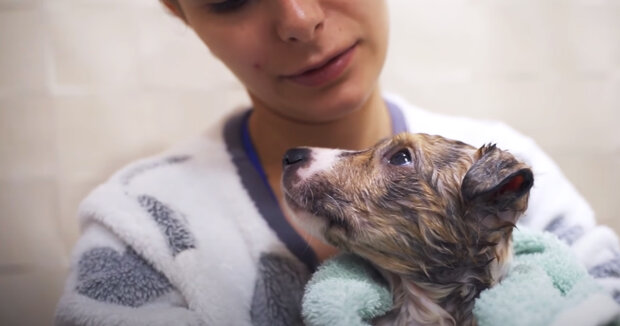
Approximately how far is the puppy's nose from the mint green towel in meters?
0.14

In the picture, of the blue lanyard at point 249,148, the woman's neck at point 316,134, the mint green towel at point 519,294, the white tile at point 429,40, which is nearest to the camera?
the mint green towel at point 519,294

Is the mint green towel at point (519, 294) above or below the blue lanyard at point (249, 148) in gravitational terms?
above

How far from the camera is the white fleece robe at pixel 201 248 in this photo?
2.31ft

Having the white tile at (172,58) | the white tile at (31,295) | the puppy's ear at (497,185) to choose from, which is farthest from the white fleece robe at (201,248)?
the white tile at (172,58)

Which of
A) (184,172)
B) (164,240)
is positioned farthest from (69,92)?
(164,240)

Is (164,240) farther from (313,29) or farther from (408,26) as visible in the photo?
(408,26)

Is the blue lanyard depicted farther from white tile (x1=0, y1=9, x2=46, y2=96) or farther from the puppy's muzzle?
white tile (x1=0, y1=9, x2=46, y2=96)

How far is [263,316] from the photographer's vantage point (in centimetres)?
74

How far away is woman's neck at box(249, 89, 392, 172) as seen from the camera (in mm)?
787

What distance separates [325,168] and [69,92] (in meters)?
0.59

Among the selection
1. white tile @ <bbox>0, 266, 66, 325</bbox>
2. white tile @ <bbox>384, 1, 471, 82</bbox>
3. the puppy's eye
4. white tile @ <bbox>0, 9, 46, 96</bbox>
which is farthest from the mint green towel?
white tile @ <bbox>384, 1, 471, 82</bbox>

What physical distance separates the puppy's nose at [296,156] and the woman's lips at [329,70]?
11cm

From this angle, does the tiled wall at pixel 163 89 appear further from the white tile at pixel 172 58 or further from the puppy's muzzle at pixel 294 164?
the puppy's muzzle at pixel 294 164

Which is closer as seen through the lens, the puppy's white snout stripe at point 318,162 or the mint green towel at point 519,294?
the mint green towel at point 519,294
